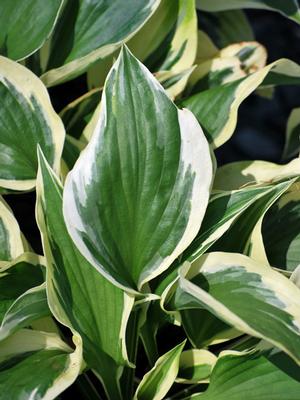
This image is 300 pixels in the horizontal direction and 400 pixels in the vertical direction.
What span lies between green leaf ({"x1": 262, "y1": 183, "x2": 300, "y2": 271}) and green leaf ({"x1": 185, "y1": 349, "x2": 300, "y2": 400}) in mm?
146

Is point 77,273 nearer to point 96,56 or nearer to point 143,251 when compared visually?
point 143,251

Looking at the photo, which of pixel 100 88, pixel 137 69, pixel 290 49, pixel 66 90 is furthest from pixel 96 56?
pixel 290 49

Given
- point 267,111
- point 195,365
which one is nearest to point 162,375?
point 195,365

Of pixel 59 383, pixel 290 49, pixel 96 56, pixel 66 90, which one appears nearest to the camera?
pixel 59 383

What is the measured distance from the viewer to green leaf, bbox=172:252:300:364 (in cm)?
55

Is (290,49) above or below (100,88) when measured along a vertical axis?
below

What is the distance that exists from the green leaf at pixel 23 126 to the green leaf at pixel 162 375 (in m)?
0.23

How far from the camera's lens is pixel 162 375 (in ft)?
2.24

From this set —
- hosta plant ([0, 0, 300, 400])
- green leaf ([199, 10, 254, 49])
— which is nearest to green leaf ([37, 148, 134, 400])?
hosta plant ([0, 0, 300, 400])

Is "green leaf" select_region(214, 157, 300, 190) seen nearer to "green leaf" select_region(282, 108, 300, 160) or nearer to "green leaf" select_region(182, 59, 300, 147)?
"green leaf" select_region(182, 59, 300, 147)

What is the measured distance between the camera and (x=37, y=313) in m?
0.66

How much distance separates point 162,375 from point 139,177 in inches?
7.7

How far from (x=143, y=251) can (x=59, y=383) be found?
0.14m

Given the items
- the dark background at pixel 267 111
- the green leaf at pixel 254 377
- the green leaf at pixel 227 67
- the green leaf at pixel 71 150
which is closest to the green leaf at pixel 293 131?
the green leaf at pixel 227 67
